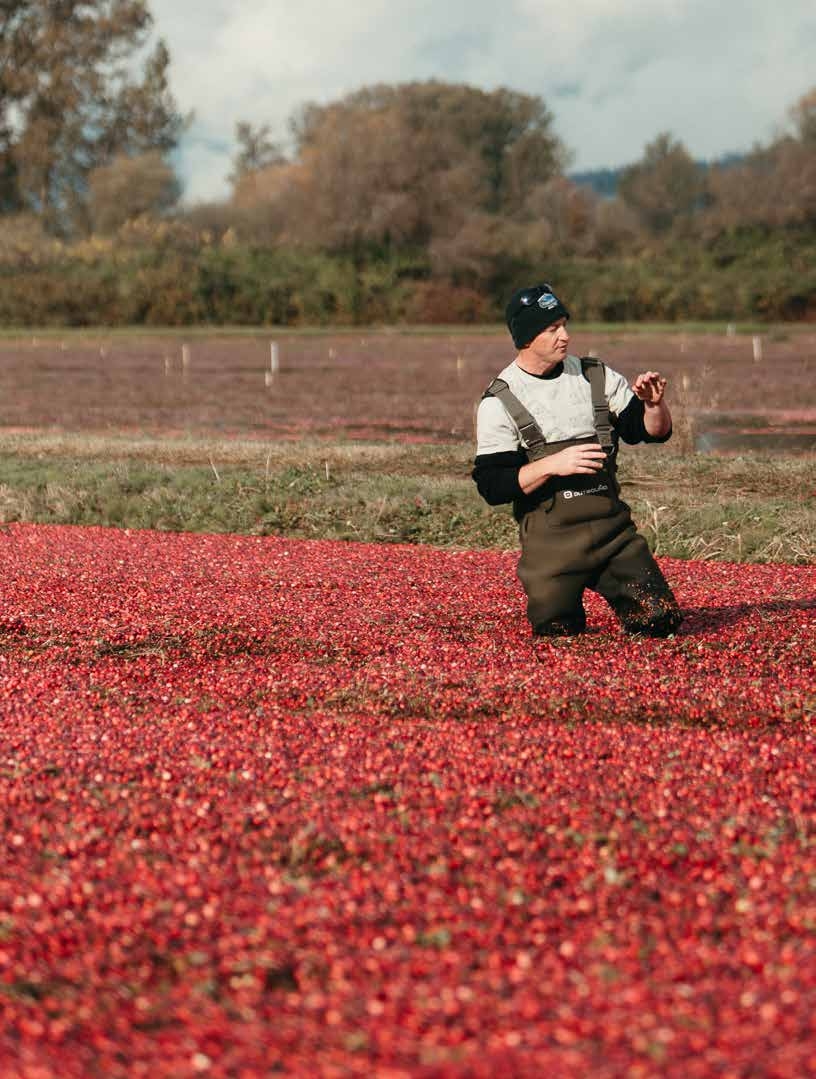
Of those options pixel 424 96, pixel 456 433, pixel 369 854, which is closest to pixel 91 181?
pixel 424 96

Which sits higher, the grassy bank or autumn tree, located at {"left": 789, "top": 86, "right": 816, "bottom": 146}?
autumn tree, located at {"left": 789, "top": 86, "right": 816, "bottom": 146}

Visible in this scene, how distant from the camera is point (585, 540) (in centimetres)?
700

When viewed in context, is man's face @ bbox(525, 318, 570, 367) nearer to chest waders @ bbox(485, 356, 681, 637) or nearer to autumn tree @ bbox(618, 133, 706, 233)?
chest waders @ bbox(485, 356, 681, 637)

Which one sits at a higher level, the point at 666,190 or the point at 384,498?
the point at 666,190

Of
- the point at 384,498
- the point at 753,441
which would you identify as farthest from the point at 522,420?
the point at 753,441

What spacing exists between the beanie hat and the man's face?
23 mm

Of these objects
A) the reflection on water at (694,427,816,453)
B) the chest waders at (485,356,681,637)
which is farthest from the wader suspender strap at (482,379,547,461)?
the reflection on water at (694,427,816,453)

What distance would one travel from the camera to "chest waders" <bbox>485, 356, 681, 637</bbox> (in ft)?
22.4

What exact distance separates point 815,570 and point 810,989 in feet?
26.1

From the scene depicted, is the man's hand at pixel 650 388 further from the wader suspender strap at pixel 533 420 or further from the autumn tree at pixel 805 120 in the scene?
the autumn tree at pixel 805 120

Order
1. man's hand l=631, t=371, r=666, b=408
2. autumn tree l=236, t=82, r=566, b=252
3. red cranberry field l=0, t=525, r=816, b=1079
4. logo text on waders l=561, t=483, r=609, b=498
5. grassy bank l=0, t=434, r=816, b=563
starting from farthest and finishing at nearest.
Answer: autumn tree l=236, t=82, r=566, b=252
grassy bank l=0, t=434, r=816, b=563
logo text on waders l=561, t=483, r=609, b=498
man's hand l=631, t=371, r=666, b=408
red cranberry field l=0, t=525, r=816, b=1079

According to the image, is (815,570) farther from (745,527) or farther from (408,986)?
(408,986)

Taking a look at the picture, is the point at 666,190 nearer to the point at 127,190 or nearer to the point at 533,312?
the point at 127,190

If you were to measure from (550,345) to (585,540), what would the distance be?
38.0 inches
